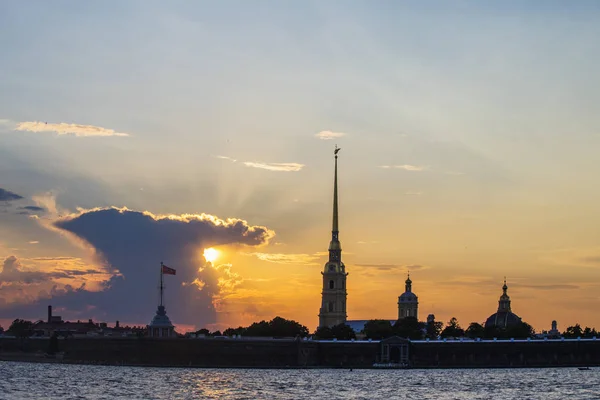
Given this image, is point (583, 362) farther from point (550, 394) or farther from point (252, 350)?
point (550, 394)

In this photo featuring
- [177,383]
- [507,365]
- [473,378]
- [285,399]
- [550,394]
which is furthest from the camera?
[507,365]

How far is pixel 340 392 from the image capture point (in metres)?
113

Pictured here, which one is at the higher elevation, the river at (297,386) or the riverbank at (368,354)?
the riverbank at (368,354)

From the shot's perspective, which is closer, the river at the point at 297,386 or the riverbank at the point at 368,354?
the river at the point at 297,386

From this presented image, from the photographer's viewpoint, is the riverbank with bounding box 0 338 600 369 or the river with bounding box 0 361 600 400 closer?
the river with bounding box 0 361 600 400

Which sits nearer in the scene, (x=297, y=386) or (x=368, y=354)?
(x=297, y=386)

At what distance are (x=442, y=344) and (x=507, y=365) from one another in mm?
11653

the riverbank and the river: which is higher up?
the riverbank

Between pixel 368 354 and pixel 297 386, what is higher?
pixel 368 354

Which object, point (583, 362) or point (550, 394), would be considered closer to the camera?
point (550, 394)

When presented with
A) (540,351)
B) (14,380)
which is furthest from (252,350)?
(14,380)

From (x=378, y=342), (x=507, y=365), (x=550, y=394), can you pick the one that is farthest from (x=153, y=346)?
(x=550, y=394)

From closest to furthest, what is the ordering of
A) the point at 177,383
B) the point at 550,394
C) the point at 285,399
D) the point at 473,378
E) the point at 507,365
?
the point at 285,399 → the point at 550,394 → the point at 177,383 → the point at 473,378 → the point at 507,365

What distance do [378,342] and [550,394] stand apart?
8713 cm
